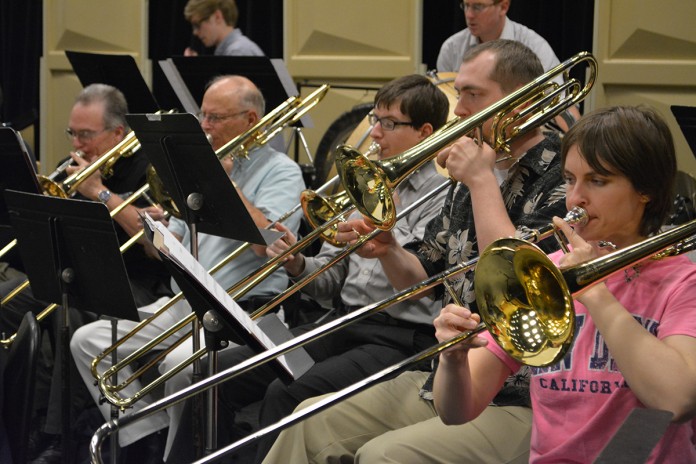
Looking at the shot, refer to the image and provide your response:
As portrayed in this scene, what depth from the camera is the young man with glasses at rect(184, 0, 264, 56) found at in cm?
626

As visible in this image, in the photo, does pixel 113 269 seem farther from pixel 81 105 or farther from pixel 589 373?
pixel 81 105

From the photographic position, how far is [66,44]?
8.03 meters

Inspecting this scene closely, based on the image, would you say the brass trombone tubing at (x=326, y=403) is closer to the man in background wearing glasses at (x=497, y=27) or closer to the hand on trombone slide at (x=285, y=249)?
the hand on trombone slide at (x=285, y=249)

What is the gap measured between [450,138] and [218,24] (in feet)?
13.8

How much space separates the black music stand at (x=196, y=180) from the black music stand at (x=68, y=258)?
0.87 feet

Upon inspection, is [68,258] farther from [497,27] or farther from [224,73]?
[497,27]

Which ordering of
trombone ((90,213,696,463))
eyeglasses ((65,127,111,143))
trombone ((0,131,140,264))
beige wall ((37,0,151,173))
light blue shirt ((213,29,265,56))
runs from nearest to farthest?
1. trombone ((90,213,696,463))
2. trombone ((0,131,140,264))
3. eyeglasses ((65,127,111,143))
4. light blue shirt ((213,29,265,56))
5. beige wall ((37,0,151,173))

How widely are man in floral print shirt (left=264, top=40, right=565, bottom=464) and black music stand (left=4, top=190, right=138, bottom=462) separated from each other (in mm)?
648

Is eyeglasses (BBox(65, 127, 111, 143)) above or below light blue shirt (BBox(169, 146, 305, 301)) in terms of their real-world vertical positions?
above

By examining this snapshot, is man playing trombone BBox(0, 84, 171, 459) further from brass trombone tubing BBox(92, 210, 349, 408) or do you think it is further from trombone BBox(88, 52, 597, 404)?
trombone BBox(88, 52, 597, 404)

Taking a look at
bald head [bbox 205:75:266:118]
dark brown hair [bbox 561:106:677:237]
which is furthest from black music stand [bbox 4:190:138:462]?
dark brown hair [bbox 561:106:677:237]

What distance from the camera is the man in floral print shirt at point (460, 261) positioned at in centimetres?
229

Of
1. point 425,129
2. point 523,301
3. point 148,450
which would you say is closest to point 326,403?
point 523,301

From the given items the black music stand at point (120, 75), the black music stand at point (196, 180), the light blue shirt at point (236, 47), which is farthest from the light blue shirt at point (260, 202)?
the light blue shirt at point (236, 47)
